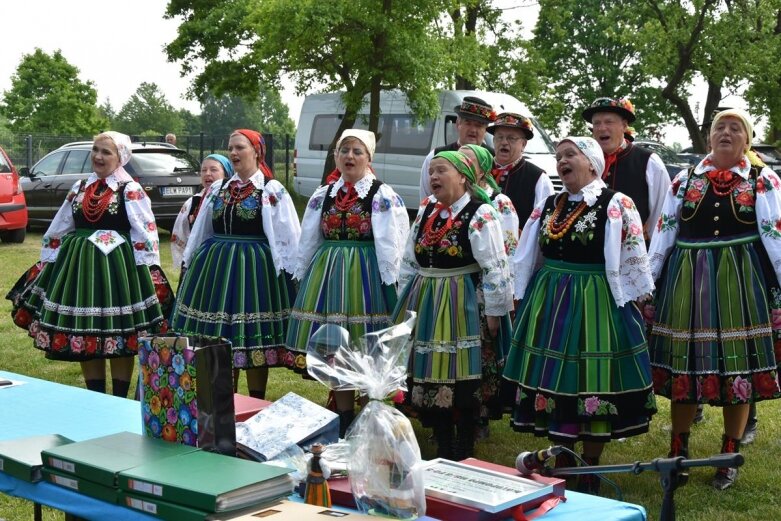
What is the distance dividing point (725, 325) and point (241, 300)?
2515 millimetres

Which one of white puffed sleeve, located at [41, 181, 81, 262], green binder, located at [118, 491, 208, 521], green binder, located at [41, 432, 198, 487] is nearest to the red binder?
green binder, located at [41, 432, 198, 487]

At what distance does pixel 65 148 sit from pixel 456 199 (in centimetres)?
1211

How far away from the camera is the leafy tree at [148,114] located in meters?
81.1

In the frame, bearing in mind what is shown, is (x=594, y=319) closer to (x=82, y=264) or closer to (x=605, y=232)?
(x=605, y=232)

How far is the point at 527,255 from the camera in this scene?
4617 mm

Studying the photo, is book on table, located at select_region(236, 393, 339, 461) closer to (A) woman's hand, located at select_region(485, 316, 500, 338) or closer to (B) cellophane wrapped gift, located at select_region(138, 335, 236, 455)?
(B) cellophane wrapped gift, located at select_region(138, 335, 236, 455)

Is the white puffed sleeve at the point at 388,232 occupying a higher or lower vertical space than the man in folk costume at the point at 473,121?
lower

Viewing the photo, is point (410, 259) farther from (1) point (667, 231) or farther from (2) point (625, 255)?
(1) point (667, 231)

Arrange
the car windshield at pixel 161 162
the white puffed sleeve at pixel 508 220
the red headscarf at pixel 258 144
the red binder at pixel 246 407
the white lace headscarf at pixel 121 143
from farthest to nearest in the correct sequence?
the car windshield at pixel 161 162 < the white lace headscarf at pixel 121 143 < the red headscarf at pixel 258 144 < the white puffed sleeve at pixel 508 220 < the red binder at pixel 246 407

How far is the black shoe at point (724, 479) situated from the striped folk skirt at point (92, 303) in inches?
125

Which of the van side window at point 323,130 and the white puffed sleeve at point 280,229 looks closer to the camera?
the white puffed sleeve at point 280,229

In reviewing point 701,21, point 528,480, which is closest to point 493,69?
point 701,21

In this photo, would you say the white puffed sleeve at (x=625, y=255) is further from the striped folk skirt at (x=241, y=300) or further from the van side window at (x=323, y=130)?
the van side window at (x=323, y=130)

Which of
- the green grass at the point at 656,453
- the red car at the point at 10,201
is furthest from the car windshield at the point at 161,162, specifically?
the green grass at the point at 656,453
